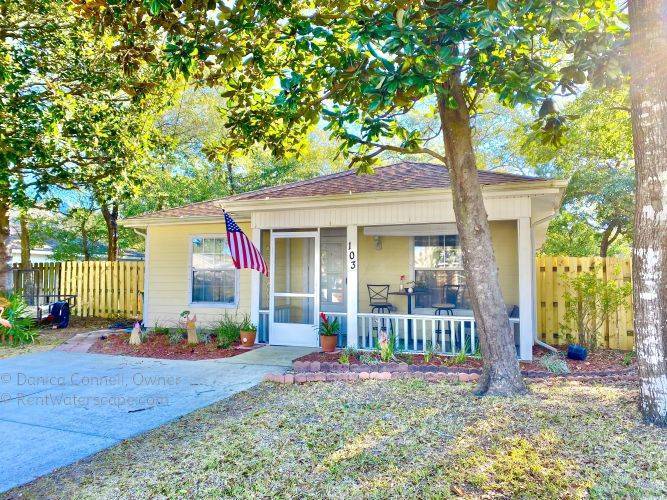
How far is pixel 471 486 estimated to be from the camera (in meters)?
3.02

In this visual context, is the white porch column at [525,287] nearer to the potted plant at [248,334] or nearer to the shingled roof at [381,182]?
the shingled roof at [381,182]

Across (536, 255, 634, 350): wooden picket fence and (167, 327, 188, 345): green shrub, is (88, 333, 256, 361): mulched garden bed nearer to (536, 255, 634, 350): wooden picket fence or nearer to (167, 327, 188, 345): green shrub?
(167, 327, 188, 345): green shrub

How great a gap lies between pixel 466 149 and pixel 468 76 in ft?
2.83

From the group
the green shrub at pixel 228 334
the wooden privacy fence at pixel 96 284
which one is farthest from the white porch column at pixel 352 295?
the wooden privacy fence at pixel 96 284

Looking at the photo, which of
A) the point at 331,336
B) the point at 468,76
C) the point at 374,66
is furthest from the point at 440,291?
the point at 374,66

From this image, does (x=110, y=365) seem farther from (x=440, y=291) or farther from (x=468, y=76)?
(x=468, y=76)

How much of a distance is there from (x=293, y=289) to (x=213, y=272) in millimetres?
2796

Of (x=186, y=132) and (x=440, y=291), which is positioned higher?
(x=186, y=132)

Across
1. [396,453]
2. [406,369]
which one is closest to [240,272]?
[406,369]

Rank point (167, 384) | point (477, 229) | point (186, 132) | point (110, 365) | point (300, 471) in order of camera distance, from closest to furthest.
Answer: point (300, 471)
point (477, 229)
point (167, 384)
point (110, 365)
point (186, 132)

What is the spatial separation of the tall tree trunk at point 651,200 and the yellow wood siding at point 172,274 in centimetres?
863

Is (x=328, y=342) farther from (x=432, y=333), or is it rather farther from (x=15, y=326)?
(x=15, y=326)

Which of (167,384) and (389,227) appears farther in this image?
(389,227)

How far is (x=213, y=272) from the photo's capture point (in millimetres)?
10891
